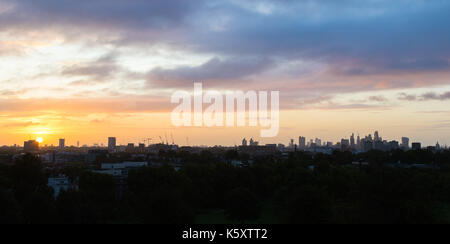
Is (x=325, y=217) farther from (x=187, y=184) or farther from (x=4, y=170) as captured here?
(x=4, y=170)

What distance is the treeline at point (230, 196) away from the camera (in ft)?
87.2

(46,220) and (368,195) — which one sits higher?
(368,195)

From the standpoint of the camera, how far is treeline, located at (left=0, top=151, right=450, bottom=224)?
2658 centimetres

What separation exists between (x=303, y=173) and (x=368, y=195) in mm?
28171

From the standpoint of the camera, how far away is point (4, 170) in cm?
5081

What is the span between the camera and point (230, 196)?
41.5 m
